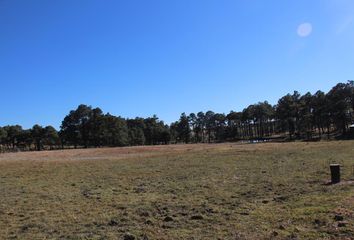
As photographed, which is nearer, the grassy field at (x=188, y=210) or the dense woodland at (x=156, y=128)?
the grassy field at (x=188, y=210)

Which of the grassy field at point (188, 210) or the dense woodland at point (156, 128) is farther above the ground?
the dense woodland at point (156, 128)

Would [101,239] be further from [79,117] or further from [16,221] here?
[79,117]

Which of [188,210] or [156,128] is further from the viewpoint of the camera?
[156,128]

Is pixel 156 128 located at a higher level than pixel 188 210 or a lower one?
higher

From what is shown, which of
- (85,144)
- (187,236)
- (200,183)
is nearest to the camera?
(187,236)

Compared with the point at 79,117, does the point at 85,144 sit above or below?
below

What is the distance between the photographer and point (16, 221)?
14.0 metres

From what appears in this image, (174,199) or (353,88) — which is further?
(353,88)

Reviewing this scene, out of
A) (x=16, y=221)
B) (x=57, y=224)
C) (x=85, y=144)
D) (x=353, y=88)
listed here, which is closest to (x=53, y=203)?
(x=16, y=221)

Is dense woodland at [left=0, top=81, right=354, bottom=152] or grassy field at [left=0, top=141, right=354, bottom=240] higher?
dense woodland at [left=0, top=81, right=354, bottom=152]

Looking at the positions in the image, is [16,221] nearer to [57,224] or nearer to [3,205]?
[57,224]

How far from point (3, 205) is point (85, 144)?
482ft

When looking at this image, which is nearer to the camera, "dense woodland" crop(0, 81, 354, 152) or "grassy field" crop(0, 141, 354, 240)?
"grassy field" crop(0, 141, 354, 240)

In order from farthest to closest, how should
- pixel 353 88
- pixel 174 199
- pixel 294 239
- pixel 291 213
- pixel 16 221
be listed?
pixel 353 88, pixel 174 199, pixel 16 221, pixel 291 213, pixel 294 239
